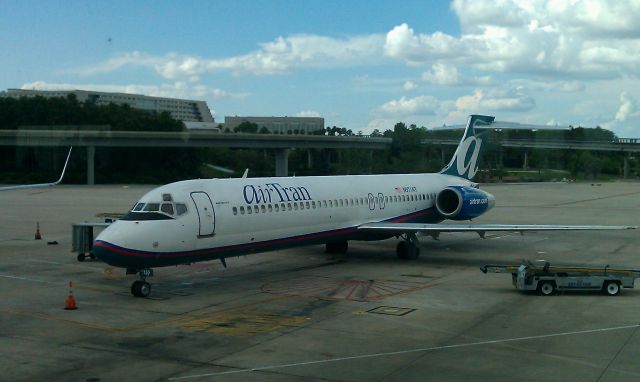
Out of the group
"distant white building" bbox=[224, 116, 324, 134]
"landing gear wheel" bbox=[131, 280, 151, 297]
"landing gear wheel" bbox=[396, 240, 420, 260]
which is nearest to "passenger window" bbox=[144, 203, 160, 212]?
"landing gear wheel" bbox=[131, 280, 151, 297]

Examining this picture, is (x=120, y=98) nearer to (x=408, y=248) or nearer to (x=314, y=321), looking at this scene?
(x=408, y=248)

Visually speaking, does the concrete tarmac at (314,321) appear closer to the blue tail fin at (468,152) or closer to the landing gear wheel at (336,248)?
the landing gear wheel at (336,248)

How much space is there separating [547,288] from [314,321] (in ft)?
24.5

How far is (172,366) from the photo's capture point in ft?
43.2

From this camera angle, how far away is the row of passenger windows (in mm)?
22111

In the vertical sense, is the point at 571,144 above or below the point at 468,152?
above

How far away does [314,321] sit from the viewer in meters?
16.9

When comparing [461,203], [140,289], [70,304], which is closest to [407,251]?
[461,203]

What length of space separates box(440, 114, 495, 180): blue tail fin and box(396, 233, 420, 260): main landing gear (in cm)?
795

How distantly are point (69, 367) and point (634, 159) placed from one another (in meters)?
137

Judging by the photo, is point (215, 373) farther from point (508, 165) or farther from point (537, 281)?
point (508, 165)

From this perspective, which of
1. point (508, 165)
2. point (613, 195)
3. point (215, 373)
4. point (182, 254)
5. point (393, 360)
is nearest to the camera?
point (215, 373)

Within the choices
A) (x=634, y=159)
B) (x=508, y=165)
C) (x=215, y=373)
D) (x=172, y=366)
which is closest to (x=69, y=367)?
(x=172, y=366)

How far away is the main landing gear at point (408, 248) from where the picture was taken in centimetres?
2769
